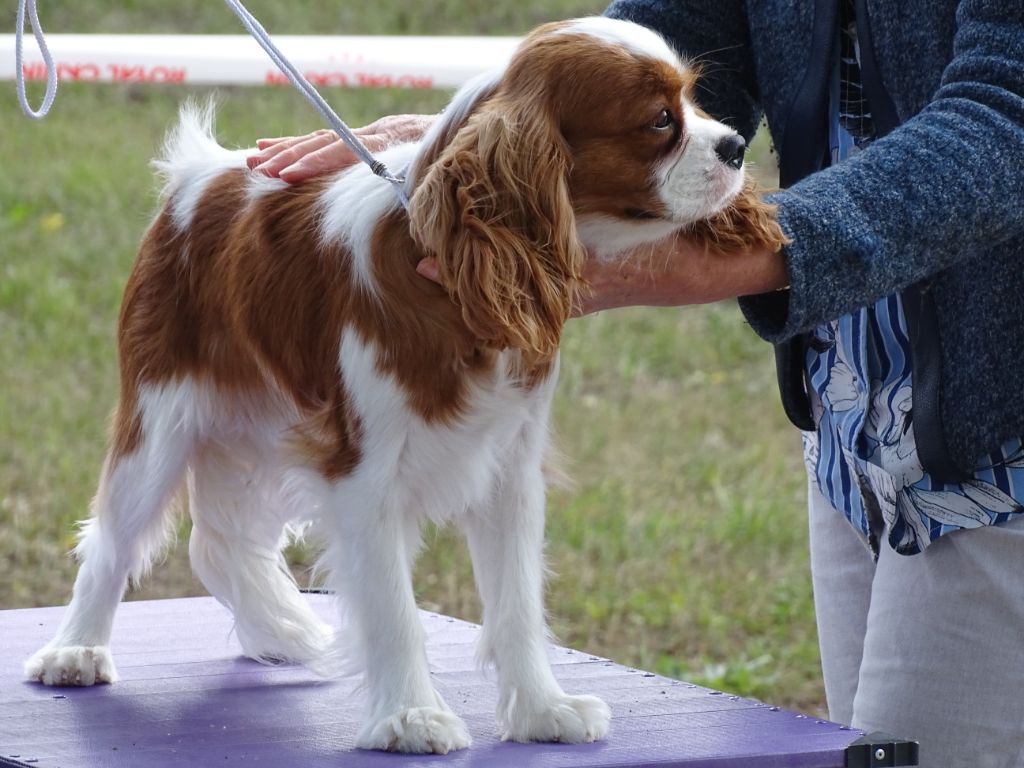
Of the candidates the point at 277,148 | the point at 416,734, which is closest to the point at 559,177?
the point at 277,148

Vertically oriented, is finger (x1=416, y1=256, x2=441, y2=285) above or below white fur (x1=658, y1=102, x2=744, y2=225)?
below

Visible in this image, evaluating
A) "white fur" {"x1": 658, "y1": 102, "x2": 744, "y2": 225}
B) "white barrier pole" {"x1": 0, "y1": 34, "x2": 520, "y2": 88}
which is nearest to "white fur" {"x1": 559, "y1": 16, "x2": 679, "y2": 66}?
"white fur" {"x1": 658, "y1": 102, "x2": 744, "y2": 225}

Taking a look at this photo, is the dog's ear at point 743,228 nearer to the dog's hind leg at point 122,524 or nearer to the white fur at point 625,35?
the white fur at point 625,35

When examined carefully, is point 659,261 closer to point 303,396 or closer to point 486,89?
point 486,89

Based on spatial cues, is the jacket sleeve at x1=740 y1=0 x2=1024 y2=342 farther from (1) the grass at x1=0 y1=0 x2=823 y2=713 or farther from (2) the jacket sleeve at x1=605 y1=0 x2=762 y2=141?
(1) the grass at x1=0 y1=0 x2=823 y2=713

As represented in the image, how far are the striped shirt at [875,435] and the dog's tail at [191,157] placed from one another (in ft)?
3.43

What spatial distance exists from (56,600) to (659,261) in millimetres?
3461

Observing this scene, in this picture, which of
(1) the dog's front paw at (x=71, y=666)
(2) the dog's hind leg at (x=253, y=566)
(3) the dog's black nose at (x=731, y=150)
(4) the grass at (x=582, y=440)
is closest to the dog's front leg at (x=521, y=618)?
(2) the dog's hind leg at (x=253, y=566)

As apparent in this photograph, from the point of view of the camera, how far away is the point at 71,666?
2709mm

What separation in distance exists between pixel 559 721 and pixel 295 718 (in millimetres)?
454

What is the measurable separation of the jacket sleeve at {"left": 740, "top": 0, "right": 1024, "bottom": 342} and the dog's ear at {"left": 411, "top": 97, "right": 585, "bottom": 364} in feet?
1.03

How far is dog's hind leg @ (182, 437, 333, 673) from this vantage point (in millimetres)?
2857

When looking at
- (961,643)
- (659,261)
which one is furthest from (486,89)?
(961,643)

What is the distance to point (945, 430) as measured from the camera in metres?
2.26
